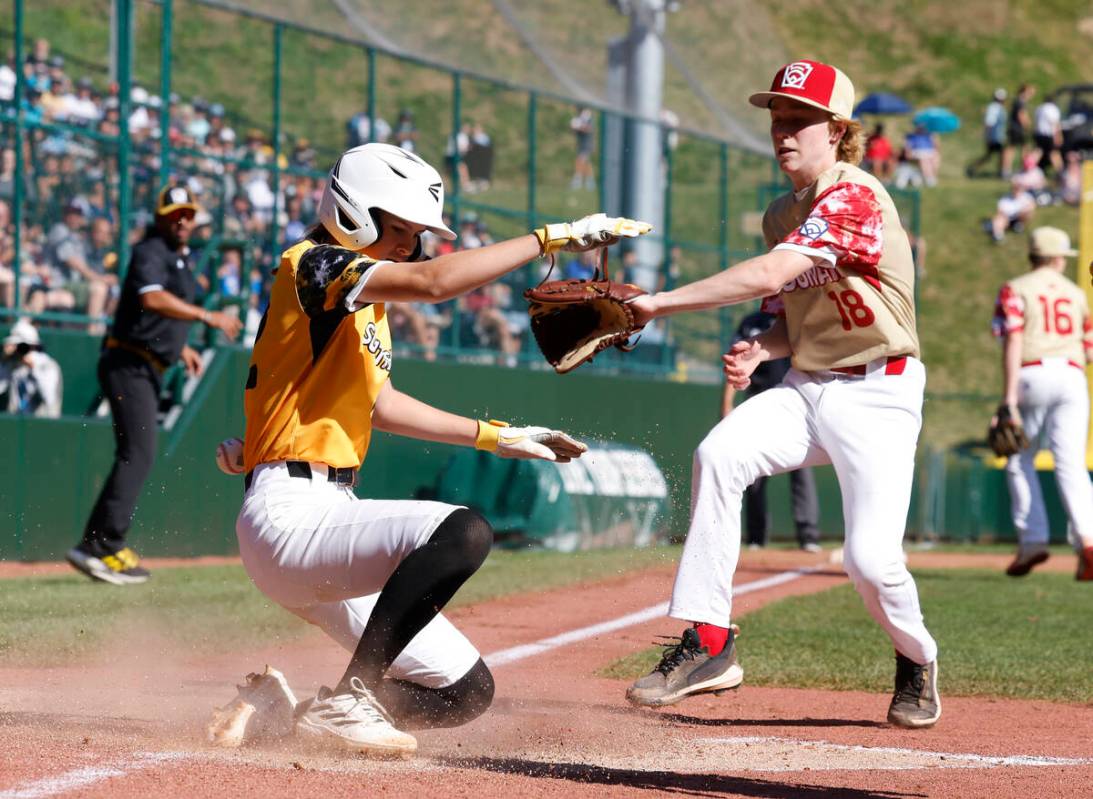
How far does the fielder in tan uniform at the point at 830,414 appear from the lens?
17.4 ft

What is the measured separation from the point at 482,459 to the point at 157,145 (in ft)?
13.5

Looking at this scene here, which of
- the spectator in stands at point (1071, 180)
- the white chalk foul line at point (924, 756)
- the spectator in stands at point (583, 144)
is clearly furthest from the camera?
the spectator in stands at point (1071, 180)

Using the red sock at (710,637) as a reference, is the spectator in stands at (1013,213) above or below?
above

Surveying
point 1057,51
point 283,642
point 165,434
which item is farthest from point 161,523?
point 1057,51

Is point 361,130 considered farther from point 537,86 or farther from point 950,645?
point 950,645

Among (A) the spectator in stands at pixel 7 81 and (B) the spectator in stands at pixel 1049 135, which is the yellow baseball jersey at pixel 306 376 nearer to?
(A) the spectator in stands at pixel 7 81

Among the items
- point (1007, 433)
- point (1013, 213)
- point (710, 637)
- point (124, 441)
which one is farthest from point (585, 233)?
point (1013, 213)

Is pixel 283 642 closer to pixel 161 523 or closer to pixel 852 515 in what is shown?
pixel 852 515

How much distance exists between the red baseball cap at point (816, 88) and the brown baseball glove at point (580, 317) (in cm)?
110

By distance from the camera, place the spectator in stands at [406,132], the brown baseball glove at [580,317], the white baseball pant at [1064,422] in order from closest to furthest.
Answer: the brown baseball glove at [580,317] → the white baseball pant at [1064,422] → the spectator in stands at [406,132]

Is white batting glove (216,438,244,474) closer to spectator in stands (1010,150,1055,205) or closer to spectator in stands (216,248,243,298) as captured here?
spectator in stands (216,248,243,298)

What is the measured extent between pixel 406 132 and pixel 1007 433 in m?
10.0

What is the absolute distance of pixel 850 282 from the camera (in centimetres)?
536

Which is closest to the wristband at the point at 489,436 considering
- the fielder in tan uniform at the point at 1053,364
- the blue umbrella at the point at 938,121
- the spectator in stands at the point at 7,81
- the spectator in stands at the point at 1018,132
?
the fielder in tan uniform at the point at 1053,364
